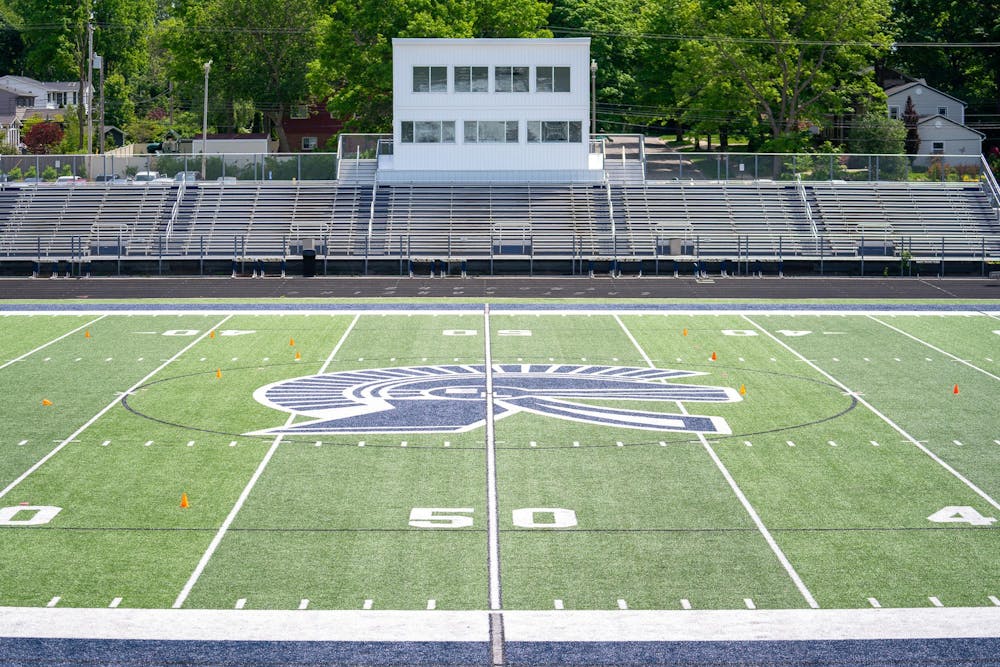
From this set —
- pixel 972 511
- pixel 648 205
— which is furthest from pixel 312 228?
pixel 972 511

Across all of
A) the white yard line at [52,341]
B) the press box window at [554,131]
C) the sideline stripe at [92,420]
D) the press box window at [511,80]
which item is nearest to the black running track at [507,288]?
the white yard line at [52,341]

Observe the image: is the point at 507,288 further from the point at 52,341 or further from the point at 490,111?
the point at 52,341

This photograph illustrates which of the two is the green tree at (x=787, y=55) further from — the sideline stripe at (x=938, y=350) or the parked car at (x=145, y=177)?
the sideline stripe at (x=938, y=350)

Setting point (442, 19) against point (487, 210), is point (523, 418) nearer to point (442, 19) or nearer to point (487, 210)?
point (487, 210)

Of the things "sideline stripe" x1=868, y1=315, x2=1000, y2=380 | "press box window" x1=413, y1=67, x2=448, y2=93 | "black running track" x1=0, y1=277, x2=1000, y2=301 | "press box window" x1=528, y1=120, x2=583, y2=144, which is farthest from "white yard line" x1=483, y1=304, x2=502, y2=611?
"press box window" x1=413, y1=67, x2=448, y2=93

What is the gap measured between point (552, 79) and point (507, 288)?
56.9 ft

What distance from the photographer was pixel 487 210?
199ft

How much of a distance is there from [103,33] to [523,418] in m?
97.4

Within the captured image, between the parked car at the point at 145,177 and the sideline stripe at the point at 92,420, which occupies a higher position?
the parked car at the point at 145,177

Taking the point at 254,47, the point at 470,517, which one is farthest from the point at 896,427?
the point at 254,47

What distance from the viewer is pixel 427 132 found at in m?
63.8

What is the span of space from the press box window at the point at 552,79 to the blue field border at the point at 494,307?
21.2 m

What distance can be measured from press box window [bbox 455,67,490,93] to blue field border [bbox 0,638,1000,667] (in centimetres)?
5005

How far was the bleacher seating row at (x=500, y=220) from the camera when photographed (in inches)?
2249
